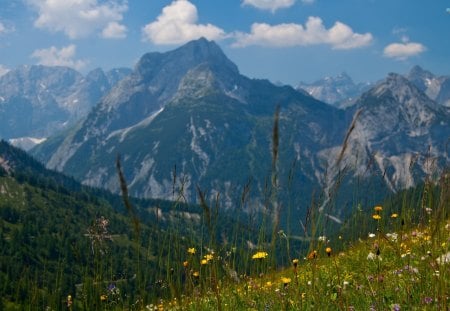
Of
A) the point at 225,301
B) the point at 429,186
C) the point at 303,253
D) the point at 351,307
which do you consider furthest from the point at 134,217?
the point at 303,253

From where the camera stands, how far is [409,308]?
4703 mm

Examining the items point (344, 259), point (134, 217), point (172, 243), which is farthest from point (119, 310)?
point (344, 259)

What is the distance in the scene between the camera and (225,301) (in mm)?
7285

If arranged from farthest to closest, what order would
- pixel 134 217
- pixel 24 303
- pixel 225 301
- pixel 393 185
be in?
1. pixel 393 185
2. pixel 225 301
3. pixel 24 303
4. pixel 134 217

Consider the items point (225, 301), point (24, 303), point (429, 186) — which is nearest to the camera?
point (429, 186)

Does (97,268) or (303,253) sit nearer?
(97,268)

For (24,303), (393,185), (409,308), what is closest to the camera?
(409,308)

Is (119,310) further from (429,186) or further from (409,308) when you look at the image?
(429,186)

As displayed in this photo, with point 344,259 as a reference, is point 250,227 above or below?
above

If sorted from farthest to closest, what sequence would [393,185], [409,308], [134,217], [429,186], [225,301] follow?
[393,185]
[225,301]
[429,186]
[409,308]
[134,217]

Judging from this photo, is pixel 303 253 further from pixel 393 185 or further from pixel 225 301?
pixel 393 185

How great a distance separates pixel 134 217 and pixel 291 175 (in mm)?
2007

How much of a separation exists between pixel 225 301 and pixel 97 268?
267cm

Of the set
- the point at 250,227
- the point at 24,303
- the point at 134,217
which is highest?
the point at 134,217
